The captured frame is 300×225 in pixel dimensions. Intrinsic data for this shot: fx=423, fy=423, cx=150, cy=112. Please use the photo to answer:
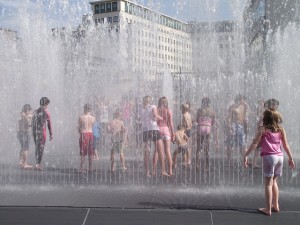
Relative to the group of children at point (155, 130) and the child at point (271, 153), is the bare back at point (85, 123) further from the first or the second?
the child at point (271, 153)

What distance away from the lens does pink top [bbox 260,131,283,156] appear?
548 centimetres

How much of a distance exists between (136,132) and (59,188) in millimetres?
4187

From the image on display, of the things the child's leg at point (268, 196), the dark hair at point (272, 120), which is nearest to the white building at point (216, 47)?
the dark hair at point (272, 120)

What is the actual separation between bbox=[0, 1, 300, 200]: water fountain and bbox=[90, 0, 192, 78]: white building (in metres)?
0.58

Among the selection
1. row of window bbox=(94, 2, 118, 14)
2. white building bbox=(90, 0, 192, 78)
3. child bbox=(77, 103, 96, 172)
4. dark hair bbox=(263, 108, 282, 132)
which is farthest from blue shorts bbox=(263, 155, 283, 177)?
row of window bbox=(94, 2, 118, 14)

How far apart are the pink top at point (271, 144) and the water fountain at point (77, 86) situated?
2.73m

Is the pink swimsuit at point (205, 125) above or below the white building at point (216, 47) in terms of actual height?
below

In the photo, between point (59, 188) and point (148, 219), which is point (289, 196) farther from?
point (59, 188)

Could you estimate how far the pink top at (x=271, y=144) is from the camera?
216 inches

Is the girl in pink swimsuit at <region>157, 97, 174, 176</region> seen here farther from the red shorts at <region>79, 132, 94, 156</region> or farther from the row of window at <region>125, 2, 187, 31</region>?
the row of window at <region>125, 2, 187, 31</region>

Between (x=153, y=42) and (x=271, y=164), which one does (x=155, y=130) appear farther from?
(x=153, y=42)

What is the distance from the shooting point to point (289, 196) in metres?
6.36

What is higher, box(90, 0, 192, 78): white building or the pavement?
box(90, 0, 192, 78): white building

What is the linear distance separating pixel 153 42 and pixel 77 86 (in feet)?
12.3
